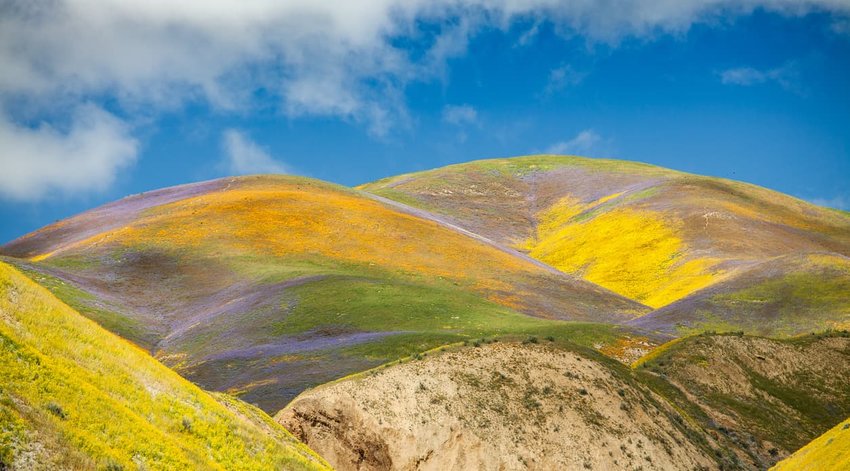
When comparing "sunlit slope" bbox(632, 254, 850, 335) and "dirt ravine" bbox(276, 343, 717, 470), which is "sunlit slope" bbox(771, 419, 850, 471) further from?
"sunlit slope" bbox(632, 254, 850, 335)

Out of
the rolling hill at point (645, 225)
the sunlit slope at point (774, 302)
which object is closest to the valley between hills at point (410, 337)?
the sunlit slope at point (774, 302)

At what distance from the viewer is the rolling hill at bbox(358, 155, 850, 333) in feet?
306

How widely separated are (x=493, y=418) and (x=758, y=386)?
77.2 feet

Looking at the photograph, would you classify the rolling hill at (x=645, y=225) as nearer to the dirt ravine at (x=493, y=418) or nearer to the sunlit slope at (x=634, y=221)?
the sunlit slope at (x=634, y=221)

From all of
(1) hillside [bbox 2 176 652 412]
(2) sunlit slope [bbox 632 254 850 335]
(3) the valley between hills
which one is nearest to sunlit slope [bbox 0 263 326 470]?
(3) the valley between hills

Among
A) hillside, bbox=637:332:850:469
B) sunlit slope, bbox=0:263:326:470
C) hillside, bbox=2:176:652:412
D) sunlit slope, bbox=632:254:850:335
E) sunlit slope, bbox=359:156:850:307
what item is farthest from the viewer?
sunlit slope, bbox=359:156:850:307

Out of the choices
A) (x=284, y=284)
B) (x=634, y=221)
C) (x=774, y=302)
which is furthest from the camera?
(x=634, y=221)

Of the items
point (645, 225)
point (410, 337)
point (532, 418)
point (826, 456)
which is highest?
point (645, 225)

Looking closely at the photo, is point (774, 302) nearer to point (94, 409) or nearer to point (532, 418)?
point (532, 418)

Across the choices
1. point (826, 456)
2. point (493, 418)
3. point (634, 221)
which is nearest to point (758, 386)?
point (826, 456)

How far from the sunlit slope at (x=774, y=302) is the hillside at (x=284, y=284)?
7169 millimetres

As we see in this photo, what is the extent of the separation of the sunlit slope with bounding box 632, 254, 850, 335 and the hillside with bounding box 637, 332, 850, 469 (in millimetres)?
14550

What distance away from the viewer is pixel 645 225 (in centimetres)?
12000

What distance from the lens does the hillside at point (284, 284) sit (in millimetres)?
51719
